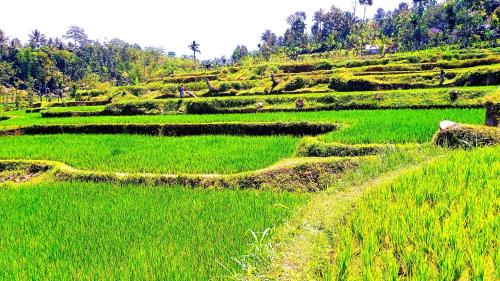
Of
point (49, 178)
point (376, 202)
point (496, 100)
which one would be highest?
point (496, 100)

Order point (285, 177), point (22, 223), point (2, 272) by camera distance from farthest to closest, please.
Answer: point (285, 177), point (22, 223), point (2, 272)

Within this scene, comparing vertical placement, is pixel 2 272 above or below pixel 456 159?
below

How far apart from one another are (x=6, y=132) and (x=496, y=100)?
16522mm

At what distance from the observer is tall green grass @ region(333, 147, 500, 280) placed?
1851mm

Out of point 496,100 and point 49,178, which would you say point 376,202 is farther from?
point 49,178

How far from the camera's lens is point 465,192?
2904mm

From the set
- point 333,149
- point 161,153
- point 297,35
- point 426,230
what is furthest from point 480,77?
point 297,35

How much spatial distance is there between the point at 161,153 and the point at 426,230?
23.5 feet

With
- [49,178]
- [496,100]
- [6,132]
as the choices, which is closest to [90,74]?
[6,132]

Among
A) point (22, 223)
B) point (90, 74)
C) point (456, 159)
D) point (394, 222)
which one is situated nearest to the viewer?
point (394, 222)

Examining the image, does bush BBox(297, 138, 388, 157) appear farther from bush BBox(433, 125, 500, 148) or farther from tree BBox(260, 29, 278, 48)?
tree BBox(260, 29, 278, 48)

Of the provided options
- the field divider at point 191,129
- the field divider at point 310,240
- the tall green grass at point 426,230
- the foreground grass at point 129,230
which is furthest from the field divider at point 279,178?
the field divider at point 191,129

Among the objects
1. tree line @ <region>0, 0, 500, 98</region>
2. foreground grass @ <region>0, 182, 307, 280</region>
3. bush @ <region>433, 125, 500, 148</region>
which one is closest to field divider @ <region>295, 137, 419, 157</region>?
bush @ <region>433, 125, 500, 148</region>

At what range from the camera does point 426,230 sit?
222 centimetres
